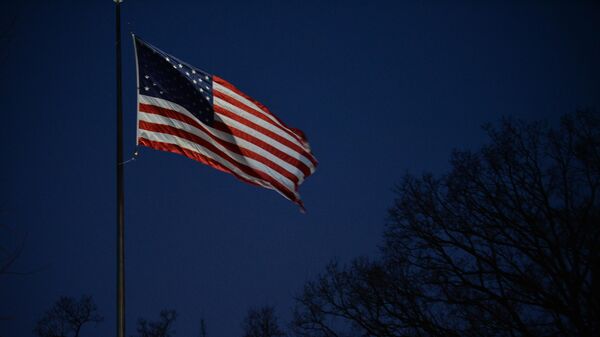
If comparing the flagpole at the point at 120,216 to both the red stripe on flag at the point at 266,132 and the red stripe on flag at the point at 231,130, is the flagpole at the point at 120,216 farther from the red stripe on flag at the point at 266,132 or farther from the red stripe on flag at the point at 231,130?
the red stripe on flag at the point at 266,132

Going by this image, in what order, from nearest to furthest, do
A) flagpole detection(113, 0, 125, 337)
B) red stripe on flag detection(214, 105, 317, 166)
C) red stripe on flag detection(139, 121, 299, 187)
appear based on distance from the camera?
flagpole detection(113, 0, 125, 337), red stripe on flag detection(139, 121, 299, 187), red stripe on flag detection(214, 105, 317, 166)

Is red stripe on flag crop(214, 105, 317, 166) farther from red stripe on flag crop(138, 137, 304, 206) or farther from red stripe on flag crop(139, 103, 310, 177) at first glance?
red stripe on flag crop(138, 137, 304, 206)

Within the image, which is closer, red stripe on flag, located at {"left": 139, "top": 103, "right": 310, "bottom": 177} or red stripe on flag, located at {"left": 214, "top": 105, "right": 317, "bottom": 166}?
red stripe on flag, located at {"left": 139, "top": 103, "right": 310, "bottom": 177}

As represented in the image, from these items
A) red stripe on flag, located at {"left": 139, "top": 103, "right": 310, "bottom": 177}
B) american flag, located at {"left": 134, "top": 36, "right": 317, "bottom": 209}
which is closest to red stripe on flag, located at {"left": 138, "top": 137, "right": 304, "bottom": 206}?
american flag, located at {"left": 134, "top": 36, "right": 317, "bottom": 209}

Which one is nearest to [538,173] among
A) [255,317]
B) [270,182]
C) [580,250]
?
[580,250]

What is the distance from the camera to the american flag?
30.3 ft

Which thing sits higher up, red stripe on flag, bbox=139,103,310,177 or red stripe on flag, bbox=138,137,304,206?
red stripe on flag, bbox=139,103,310,177

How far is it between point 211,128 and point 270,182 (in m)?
1.47

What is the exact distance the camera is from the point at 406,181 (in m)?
17.0

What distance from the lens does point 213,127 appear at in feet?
32.2

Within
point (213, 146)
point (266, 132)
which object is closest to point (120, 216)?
point (213, 146)

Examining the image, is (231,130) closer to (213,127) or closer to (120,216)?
(213,127)

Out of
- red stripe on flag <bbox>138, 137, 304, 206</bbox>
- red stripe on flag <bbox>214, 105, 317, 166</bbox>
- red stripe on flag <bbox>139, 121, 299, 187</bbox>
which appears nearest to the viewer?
red stripe on flag <bbox>138, 137, 304, 206</bbox>

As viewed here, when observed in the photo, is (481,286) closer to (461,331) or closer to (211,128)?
(461,331)
